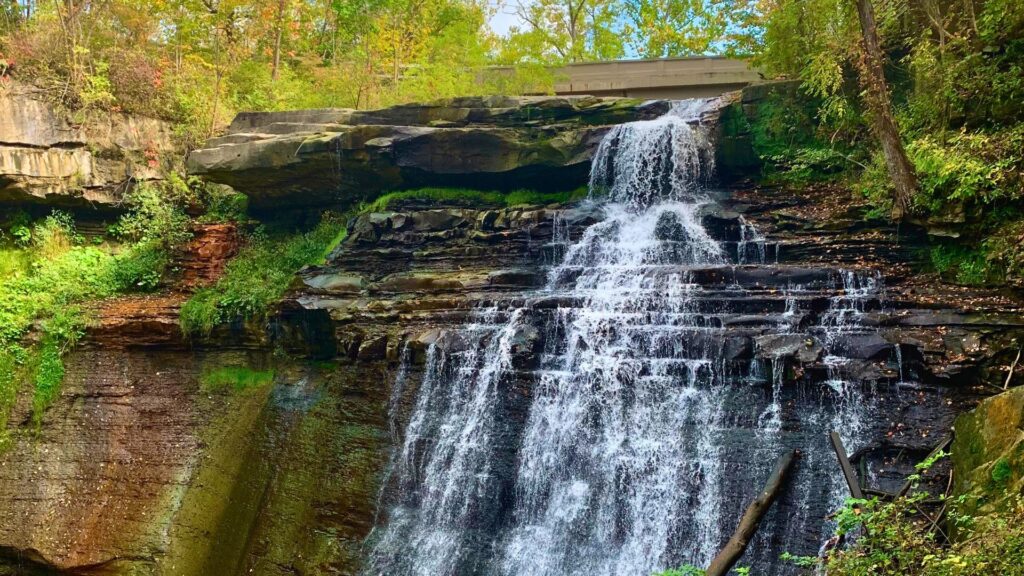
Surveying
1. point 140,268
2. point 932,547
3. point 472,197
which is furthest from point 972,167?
point 140,268

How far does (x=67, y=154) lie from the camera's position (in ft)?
50.4

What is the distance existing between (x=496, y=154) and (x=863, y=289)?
821 cm

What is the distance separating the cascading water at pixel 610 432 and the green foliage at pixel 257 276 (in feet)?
14.5

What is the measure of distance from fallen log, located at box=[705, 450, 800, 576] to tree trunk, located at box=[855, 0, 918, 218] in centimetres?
500

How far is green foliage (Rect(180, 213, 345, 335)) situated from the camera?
42.1ft

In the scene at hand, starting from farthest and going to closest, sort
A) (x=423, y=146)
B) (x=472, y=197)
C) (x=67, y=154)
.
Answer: (x=472, y=197) < (x=67, y=154) < (x=423, y=146)

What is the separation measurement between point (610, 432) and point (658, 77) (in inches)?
615

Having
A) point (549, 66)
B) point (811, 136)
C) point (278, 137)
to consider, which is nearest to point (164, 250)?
point (278, 137)

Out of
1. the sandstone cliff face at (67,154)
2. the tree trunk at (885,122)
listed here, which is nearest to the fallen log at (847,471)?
the tree trunk at (885,122)

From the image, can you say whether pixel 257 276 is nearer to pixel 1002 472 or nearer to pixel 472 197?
pixel 472 197

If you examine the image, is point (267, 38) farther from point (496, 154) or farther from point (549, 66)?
point (496, 154)

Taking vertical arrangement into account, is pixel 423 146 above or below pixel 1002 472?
above

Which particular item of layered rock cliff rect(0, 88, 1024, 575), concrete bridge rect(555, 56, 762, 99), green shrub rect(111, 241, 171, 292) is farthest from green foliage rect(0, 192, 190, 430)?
concrete bridge rect(555, 56, 762, 99)

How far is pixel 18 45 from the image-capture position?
15.4 meters
